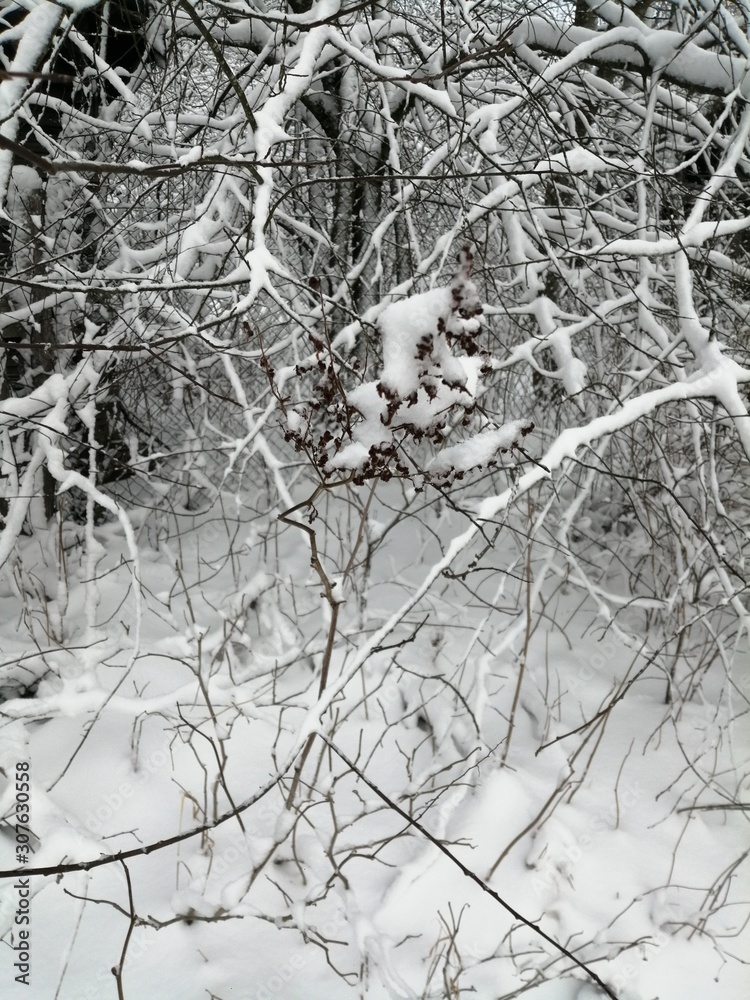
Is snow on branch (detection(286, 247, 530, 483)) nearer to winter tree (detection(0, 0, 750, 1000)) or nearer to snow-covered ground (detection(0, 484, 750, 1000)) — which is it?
winter tree (detection(0, 0, 750, 1000))

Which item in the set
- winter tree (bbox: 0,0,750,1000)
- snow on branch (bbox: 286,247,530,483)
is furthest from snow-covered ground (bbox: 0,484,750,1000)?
snow on branch (bbox: 286,247,530,483)

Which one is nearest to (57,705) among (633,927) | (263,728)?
(263,728)

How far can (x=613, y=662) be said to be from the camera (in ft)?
9.21

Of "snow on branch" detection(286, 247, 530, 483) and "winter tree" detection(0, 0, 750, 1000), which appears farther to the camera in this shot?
"winter tree" detection(0, 0, 750, 1000)

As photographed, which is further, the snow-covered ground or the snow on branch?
the snow-covered ground

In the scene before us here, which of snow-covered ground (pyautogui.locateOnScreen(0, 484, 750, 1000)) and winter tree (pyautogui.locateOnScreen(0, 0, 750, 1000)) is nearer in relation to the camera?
winter tree (pyautogui.locateOnScreen(0, 0, 750, 1000))

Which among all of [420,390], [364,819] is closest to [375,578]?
[364,819]

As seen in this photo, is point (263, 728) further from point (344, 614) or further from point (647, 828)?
point (647, 828)

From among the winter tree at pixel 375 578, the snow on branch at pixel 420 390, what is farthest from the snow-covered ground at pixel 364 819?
the snow on branch at pixel 420 390

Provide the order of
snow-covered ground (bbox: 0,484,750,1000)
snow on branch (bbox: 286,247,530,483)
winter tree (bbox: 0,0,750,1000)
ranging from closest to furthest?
1. snow on branch (bbox: 286,247,530,483)
2. winter tree (bbox: 0,0,750,1000)
3. snow-covered ground (bbox: 0,484,750,1000)

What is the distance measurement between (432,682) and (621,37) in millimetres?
2331

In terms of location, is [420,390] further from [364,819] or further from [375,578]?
[375,578]

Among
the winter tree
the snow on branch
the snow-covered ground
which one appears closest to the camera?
the snow on branch

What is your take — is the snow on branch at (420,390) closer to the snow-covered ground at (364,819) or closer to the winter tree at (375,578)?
the winter tree at (375,578)
